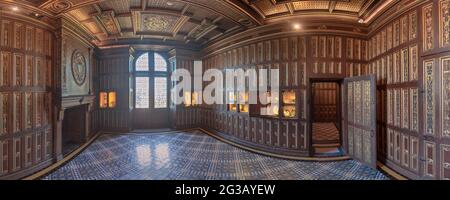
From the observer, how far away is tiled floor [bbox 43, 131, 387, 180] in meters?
4.73

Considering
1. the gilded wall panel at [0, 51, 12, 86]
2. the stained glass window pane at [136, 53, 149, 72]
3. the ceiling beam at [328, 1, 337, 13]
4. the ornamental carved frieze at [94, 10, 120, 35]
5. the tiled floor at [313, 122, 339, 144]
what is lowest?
the tiled floor at [313, 122, 339, 144]

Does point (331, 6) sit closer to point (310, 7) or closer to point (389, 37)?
point (310, 7)

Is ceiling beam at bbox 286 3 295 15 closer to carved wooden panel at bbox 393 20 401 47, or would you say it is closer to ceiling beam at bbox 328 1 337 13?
ceiling beam at bbox 328 1 337 13

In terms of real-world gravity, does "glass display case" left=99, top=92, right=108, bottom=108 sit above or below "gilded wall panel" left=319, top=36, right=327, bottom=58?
below

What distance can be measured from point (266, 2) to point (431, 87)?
14.2 ft

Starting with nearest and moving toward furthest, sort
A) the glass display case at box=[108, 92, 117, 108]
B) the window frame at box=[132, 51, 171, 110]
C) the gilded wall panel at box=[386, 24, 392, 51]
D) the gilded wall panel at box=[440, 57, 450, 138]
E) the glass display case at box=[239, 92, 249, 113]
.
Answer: the gilded wall panel at box=[440, 57, 450, 138]
the gilded wall panel at box=[386, 24, 392, 51]
the glass display case at box=[239, 92, 249, 113]
the glass display case at box=[108, 92, 117, 108]
the window frame at box=[132, 51, 171, 110]

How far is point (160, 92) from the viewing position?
10867 mm

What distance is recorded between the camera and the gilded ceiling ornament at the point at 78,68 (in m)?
6.72

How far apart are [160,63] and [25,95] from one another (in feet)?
20.9

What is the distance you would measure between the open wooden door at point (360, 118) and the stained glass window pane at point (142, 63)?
31.3ft

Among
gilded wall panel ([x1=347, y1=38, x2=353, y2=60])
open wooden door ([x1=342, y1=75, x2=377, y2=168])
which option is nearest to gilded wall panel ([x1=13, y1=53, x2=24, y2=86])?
open wooden door ([x1=342, y1=75, x2=377, y2=168])

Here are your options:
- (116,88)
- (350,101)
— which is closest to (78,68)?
(116,88)

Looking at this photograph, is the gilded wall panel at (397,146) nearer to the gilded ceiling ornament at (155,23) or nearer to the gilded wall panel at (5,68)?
the gilded ceiling ornament at (155,23)

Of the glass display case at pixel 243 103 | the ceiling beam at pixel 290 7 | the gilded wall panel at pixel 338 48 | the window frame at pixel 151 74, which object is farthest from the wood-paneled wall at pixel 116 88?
the gilded wall panel at pixel 338 48
